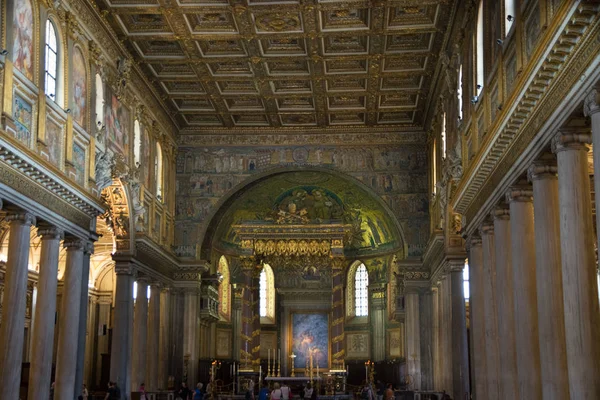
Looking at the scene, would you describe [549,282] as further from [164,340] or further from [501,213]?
[164,340]

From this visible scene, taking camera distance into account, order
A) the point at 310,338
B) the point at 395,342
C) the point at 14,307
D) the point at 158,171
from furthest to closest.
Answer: the point at 310,338, the point at 395,342, the point at 158,171, the point at 14,307

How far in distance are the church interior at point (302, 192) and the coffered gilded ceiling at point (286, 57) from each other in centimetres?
10

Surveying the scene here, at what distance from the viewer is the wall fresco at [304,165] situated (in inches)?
1393

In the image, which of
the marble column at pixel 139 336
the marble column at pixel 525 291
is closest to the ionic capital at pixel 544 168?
the marble column at pixel 525 291

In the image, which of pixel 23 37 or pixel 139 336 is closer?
pixel 23 37

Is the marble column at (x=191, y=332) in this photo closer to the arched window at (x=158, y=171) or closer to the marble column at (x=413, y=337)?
the arched window at (x=158, y=171)

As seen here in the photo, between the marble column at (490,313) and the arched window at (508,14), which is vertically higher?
the arched window at (508,14)

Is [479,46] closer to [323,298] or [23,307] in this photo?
[23,307]

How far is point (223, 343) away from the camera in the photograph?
43.1 metres

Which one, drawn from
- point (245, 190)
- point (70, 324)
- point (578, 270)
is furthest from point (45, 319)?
point (245, 190)

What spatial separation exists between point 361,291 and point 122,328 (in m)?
19.9

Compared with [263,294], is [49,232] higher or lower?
lower

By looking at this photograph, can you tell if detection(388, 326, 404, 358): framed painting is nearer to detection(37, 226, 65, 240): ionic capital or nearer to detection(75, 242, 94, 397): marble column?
detection(75, 242, 94, 397): marble column

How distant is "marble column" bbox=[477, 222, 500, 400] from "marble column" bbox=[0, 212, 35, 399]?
1153 cm
